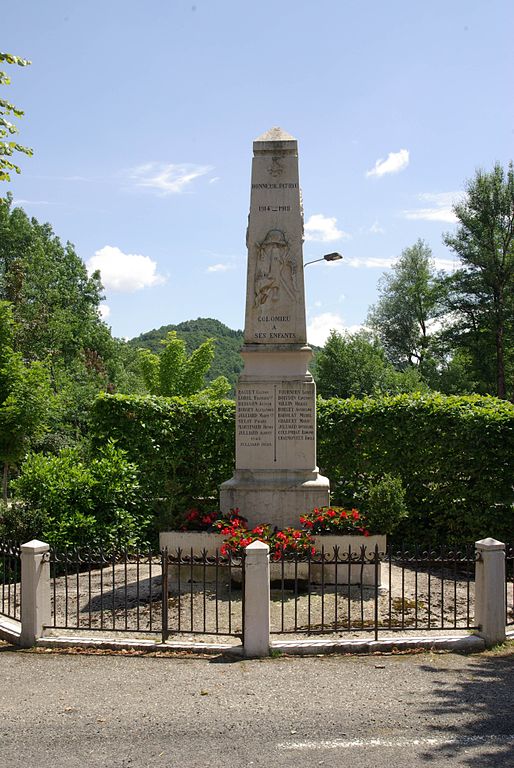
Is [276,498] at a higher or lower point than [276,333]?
lower

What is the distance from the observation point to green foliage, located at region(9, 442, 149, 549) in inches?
465

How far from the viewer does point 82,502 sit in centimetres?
1237

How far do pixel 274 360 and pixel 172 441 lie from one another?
3.41m

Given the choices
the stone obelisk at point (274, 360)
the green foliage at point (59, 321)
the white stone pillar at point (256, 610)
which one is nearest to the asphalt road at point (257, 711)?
the white stone pillar at point (256, 610)

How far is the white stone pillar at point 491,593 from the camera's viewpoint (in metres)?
7.54

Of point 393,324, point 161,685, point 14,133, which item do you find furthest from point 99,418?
point 393,324

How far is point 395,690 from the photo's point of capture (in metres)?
6.22

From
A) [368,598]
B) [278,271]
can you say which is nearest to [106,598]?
[368,598]

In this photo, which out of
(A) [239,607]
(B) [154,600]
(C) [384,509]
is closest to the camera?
(A) [239,607]

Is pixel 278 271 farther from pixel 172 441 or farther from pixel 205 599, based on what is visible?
pixel 205 599

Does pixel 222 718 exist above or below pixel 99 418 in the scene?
below

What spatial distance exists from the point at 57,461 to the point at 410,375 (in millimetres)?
32139

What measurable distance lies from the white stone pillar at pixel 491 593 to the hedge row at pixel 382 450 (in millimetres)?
4915

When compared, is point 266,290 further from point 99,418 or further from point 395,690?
point 395,690
